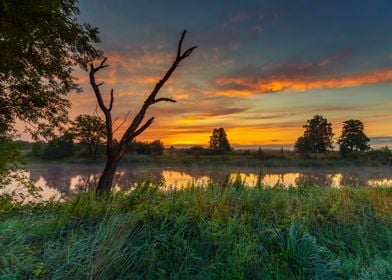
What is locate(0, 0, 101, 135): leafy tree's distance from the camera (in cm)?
964

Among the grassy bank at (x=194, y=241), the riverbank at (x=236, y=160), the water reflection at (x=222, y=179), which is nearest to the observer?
the grassy bank at (x=194, y=241)

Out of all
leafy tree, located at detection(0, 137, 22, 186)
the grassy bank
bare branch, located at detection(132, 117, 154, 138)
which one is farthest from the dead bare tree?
the grassy bank

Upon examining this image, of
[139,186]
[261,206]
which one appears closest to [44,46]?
[139,186]

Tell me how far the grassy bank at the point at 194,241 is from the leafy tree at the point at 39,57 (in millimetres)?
5688

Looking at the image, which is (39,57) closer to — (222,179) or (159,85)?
(159,85)

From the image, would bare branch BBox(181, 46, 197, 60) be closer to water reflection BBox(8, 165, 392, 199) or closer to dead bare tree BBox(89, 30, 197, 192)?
dead bare tree BBox(89, 30, 197, 192)

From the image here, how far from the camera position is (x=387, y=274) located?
186 inches

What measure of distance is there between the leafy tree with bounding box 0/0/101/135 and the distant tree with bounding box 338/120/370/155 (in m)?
45.2

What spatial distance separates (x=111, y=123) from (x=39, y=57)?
316cm

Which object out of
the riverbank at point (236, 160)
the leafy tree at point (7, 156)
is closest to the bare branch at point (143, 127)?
the leafy tree at point (7, 156)

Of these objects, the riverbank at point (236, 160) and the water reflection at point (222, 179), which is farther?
the riverbank at point (236, 160)

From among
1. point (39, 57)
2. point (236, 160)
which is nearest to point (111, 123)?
point (39, 57)

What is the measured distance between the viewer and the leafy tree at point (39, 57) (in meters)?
9.64

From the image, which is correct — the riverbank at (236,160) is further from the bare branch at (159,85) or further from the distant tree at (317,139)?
the bare branch at (159,85)
